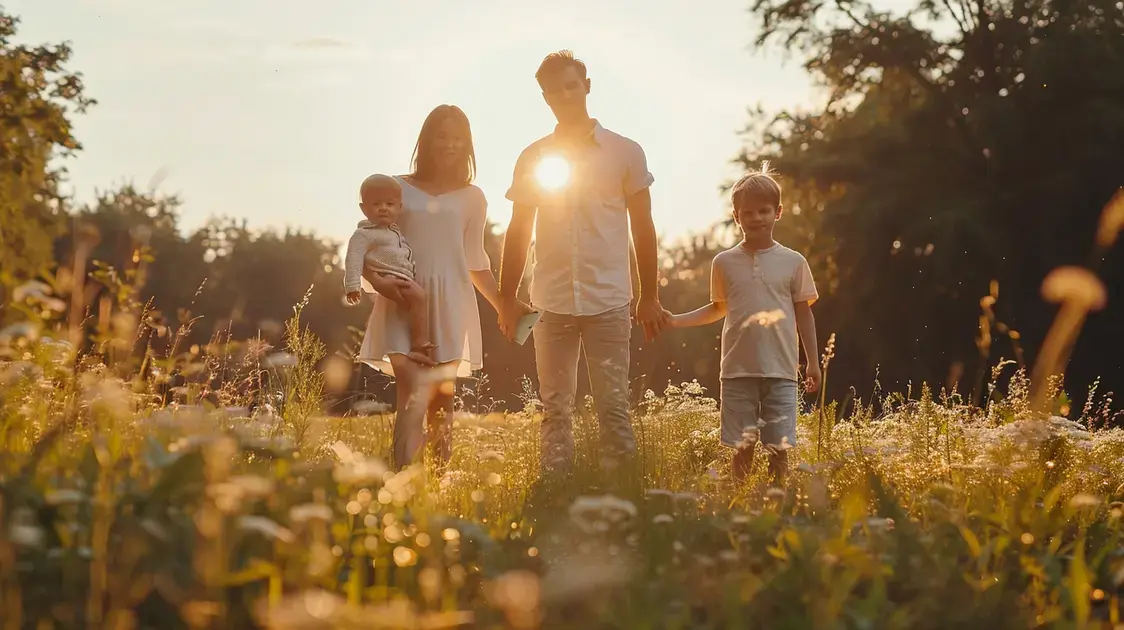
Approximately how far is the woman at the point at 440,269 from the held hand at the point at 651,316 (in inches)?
32.8

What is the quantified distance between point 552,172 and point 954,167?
51.7ft

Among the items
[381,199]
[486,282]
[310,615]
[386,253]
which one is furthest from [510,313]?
[310,615]

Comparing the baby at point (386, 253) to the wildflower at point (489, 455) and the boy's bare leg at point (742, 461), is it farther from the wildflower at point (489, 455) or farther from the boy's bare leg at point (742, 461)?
the boy's bare leg at point (742, 461)

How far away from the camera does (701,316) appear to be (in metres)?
5.59

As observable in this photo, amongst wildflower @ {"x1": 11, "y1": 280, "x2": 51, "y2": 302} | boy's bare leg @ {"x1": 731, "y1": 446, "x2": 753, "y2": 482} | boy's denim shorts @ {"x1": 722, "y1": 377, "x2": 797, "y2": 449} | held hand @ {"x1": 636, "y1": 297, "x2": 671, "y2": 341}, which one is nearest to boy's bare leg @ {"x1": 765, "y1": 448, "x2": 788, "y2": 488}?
boy's bare leg @ {"x1": 731, "y1": 446, "x2": 753, "y2": 482}

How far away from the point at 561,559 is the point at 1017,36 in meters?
19.4

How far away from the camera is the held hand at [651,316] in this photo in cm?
550

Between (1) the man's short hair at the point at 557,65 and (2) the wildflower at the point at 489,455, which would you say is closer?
(2) the wildflower at the point at 489,455

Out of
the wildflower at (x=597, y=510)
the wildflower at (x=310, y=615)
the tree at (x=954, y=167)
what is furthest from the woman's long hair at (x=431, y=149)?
the tree at (x=954, y=167)

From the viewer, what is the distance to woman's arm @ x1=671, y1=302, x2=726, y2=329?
215 inches

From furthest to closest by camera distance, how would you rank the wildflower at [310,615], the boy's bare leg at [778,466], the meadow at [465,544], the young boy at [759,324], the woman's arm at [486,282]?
the woman's arm at [486,282]
the young boy at [759,324]
the boy's bare leg at [778,466]
the meadow at [465,544]
the wildflower at [310,615]

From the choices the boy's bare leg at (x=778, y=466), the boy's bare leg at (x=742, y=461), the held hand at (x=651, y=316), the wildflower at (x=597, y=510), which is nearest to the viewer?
the wildflower at (x=597, y=510)

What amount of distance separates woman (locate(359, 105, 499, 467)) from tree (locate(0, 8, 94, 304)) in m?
14.2

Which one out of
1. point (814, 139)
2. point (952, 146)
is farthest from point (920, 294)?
point (814, 139)
